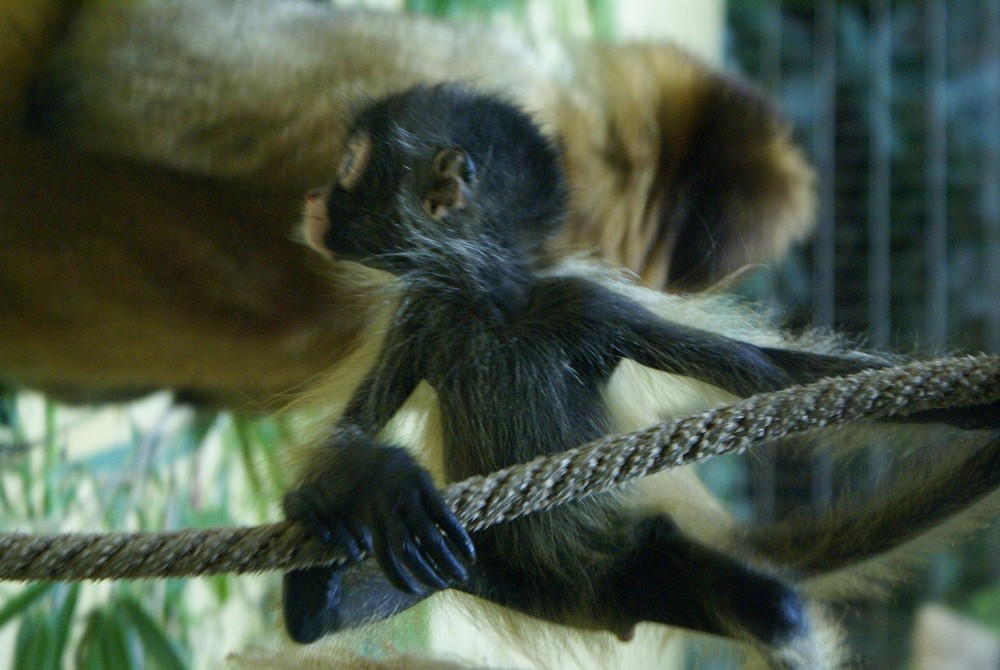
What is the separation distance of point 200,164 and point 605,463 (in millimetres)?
1282

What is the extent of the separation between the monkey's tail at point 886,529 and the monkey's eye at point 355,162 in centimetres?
67

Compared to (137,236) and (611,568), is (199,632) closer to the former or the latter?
(137,236)

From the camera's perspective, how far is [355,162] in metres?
1.35

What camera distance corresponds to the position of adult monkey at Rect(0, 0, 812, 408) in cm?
180

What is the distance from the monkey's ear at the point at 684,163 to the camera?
7.89ft

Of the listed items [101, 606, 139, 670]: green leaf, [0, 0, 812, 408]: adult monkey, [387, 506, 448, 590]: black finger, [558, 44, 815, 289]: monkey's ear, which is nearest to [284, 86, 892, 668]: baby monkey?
[387, 506, 448, 590]: black finger

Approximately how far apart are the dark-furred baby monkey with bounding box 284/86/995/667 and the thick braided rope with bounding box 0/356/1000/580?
0.28 ft

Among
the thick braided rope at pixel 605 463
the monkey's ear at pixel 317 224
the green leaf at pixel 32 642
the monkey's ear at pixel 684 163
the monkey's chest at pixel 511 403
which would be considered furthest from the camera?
the monkey's ear at pixel 684 163

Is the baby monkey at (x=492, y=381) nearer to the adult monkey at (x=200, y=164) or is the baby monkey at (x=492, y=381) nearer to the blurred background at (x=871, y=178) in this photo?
the adult monkey at (x=200, y=164)

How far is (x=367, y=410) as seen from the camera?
122cm

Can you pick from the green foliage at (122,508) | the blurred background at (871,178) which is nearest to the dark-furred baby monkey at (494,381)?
the green foliage at (122,508)

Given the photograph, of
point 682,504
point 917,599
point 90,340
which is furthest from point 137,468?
point 917,599

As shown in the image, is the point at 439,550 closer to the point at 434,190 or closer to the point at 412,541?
the point at 412,541

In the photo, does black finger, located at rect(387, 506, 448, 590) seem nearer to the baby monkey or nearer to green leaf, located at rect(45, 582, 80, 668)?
the baby monkey
